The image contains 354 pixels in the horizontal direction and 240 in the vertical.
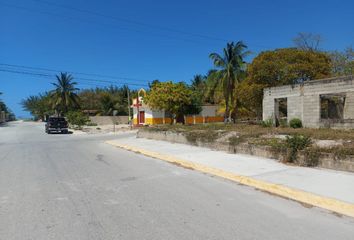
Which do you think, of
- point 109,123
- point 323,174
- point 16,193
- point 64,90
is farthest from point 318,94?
point 64,90

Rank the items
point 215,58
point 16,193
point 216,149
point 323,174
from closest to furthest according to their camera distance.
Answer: point 16,193 → point 323,174 → point 216,149 → point 215,58

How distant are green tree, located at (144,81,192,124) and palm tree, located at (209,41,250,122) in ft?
13.7

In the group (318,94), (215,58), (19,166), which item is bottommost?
(19,166)

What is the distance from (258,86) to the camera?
105 feet

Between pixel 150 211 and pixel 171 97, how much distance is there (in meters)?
37.2

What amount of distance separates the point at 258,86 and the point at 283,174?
22.9 metres

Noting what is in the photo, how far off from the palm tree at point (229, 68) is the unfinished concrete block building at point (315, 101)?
16782 mm

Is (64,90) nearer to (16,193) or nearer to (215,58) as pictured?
(215,58)

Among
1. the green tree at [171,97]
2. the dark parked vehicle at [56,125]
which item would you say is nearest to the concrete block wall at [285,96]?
the green tree at [171,97]

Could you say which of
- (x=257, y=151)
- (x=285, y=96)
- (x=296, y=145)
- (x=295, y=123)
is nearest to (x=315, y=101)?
(x=295, y=123)

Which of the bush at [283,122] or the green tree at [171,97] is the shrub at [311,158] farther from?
the green tree at [171,97]

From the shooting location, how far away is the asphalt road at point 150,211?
5590 mm

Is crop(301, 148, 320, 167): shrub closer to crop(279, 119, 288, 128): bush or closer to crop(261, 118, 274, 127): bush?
crop(261, 118, 274, 127): bush

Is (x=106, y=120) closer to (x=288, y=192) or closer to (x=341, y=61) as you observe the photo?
(x=341, y=61)
